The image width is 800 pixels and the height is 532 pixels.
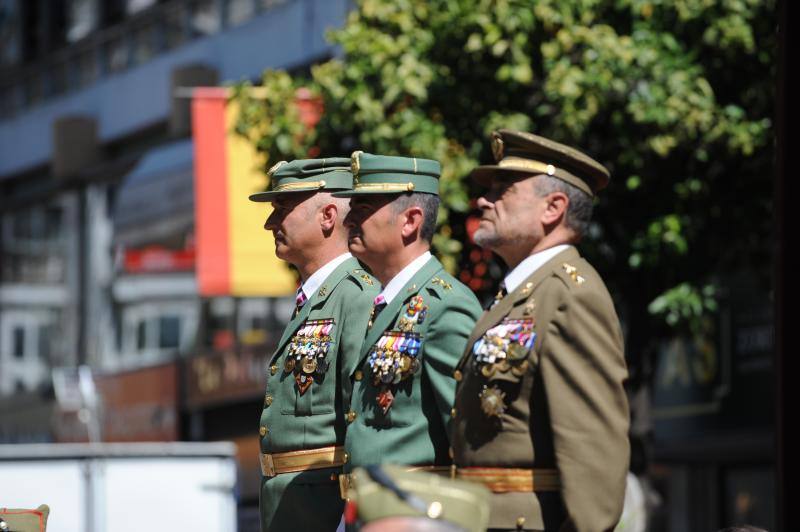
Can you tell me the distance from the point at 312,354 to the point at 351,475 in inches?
27.1

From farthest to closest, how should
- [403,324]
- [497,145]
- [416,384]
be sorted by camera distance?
1. [403,324]
2. [416,384]
3. [497,145]

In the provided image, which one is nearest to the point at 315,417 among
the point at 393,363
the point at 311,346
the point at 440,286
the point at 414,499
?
the point at 311,346

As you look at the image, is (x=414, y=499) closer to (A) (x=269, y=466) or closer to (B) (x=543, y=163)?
(B) (x=543, y=163)

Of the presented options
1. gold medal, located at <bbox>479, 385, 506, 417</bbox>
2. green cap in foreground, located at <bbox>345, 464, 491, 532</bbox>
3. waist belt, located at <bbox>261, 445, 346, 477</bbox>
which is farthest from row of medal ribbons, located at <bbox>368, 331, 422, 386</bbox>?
green cap in foreground, located at <bbox>345, 464, 491, 532</bbox>

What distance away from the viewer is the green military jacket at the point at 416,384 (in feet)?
18.9

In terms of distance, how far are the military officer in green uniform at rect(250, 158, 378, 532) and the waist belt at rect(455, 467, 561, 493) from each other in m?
1.09

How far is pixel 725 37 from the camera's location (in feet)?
39.1

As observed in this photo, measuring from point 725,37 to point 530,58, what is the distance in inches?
53.8

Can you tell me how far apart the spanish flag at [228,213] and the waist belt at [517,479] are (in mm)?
9999

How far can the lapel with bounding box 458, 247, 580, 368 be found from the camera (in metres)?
5.28

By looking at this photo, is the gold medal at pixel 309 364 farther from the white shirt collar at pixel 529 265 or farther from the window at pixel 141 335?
the window at pixel 141 335

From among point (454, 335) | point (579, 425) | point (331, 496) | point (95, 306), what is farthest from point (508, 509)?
point (95, 306)

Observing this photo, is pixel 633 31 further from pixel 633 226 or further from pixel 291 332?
pixel 291 332

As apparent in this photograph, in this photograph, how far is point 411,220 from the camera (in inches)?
242
